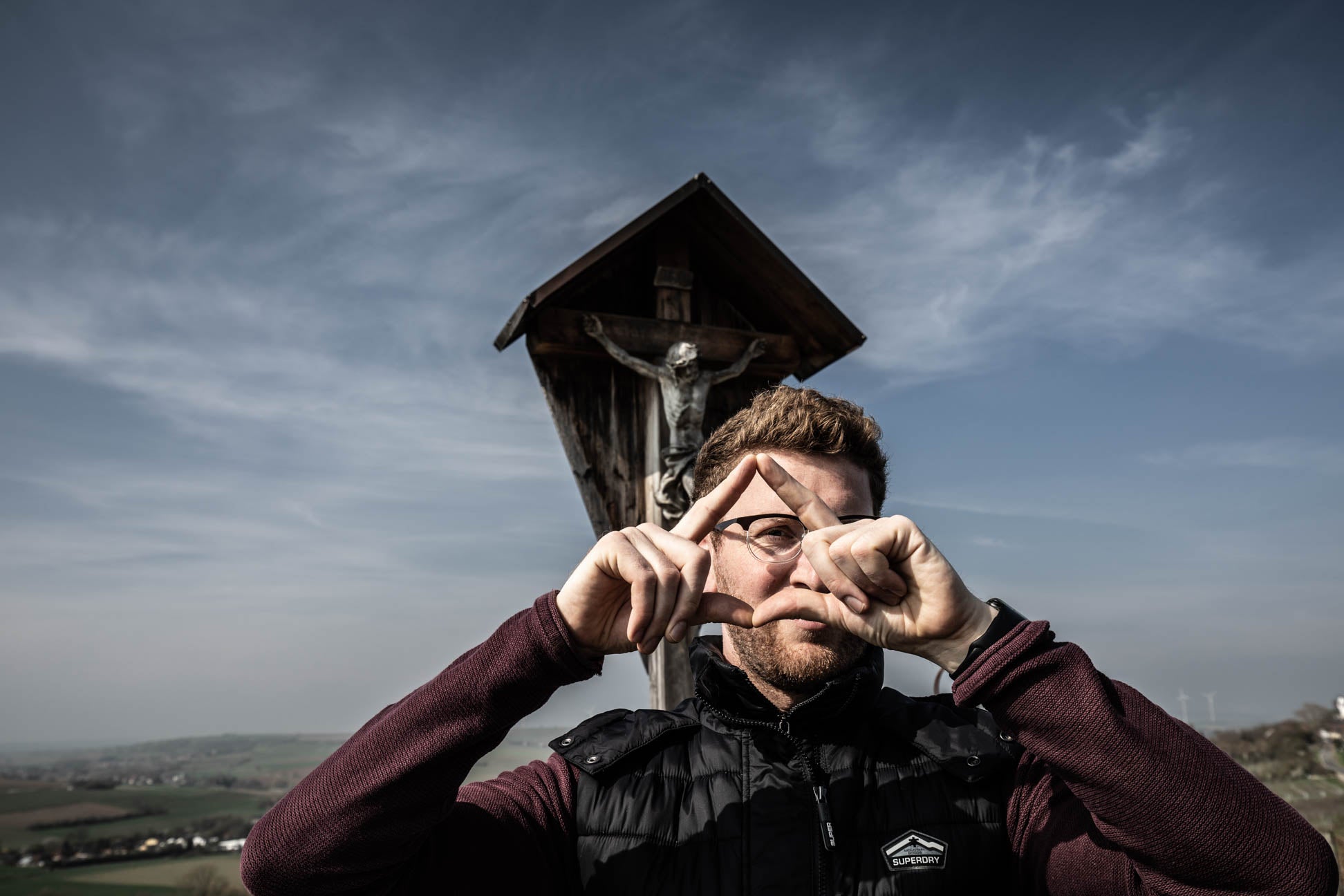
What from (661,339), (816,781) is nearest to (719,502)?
(816,781)

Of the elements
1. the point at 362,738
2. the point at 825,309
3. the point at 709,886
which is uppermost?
the point at 825,309

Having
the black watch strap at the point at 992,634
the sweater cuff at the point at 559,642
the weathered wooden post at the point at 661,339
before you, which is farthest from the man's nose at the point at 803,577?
the weathered wooden post at the point at 661,339

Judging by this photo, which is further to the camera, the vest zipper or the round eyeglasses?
the round eyeglasses

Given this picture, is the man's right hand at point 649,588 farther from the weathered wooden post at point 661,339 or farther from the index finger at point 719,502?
the weathered wooden post at point 661,339

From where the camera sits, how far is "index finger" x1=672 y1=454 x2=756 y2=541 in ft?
5.97

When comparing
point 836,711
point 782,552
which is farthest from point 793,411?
point 836,711

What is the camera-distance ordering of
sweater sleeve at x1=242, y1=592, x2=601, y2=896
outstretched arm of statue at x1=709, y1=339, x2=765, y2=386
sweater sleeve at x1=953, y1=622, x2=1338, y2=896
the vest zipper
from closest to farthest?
sweater sleeve at x1=953, y1=622, x2=1338, y2=896 → sweater sleeve at x1=242, y1=592, x2=601, y2=896 → the vest zipper → outstretched arm of statue at x1=709, y1=339, x2=765, y2=386

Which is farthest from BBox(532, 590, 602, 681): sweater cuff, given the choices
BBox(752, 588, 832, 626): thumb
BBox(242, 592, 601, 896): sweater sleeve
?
BBox(752, 588, 832, 626): thumb

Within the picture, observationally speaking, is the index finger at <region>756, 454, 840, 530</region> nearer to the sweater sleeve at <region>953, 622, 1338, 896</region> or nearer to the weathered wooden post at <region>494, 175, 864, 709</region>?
the sweater sleeve at <region>953, 622, 1338, 896</region>

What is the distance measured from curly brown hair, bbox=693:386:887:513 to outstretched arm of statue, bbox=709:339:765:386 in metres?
1.65

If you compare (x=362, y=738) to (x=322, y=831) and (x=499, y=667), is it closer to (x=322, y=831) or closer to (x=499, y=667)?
(x=322, y=831)

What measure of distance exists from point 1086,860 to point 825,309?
3065 mm

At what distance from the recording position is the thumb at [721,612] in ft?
5.86

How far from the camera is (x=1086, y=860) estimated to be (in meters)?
1.94
